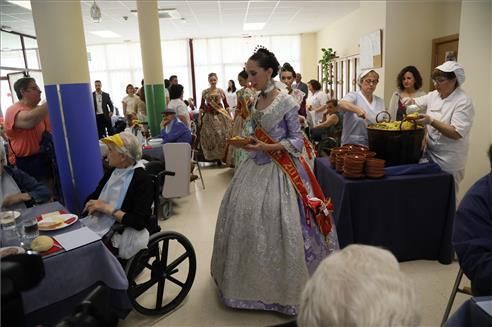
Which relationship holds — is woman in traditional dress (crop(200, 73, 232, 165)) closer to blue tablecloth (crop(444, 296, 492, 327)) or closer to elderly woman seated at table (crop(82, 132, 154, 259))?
elderly woman seated at table (crop(82, 132, 154, 259))

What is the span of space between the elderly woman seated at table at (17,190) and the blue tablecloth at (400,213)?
1943mm

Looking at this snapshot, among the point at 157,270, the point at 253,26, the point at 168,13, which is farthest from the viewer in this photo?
the point at 253,26

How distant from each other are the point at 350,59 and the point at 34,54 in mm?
7851

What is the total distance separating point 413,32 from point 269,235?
16.4 ft

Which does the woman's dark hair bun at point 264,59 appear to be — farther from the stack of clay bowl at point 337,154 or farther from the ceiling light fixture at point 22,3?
the ceiling light fixture at point 22,3

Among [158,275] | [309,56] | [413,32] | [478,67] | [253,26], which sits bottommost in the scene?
[158,275]

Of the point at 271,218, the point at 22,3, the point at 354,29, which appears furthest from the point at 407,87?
the point at 22,3

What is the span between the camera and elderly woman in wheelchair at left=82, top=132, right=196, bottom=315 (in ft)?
6.04

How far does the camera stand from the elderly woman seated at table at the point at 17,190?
2082 millimetres

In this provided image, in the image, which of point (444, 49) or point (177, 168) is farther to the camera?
point (444, 49)

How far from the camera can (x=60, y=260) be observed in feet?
4.52

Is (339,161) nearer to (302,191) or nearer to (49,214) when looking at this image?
(302,191)

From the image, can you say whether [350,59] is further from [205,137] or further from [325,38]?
[205,137]

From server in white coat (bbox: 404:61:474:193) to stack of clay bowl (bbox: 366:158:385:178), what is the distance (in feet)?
1.18
